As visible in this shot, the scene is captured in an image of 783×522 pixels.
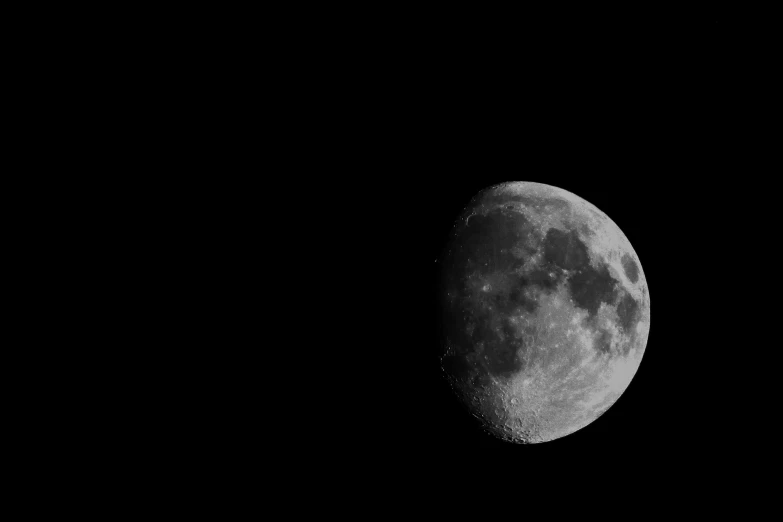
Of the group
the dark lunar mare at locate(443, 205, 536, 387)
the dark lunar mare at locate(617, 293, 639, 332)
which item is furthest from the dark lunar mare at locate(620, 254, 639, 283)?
the dark lunar mare at locate(443, 205, 536, 387)

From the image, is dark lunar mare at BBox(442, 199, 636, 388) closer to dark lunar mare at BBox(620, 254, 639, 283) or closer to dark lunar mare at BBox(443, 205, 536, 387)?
dark lunar mare at BBox(443, 205, 536, 387)

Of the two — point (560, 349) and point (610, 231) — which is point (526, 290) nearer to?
point (560, 349)

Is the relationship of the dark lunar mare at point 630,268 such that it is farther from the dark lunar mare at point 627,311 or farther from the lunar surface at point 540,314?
the dark lunar mare at point 627,311

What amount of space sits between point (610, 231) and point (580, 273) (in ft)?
1.91

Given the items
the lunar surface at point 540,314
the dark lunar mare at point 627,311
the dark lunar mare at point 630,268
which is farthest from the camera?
the dark lunar mare at point 630,268

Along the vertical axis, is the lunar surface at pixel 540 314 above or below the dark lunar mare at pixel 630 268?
below

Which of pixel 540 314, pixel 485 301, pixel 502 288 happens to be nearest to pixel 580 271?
pixel 540 314

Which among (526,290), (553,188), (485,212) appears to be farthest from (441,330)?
(553,188)

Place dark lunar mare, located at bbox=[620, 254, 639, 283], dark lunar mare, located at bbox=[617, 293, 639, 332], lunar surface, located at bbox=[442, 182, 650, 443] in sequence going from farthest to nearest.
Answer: dark lunar mare, located at bbox=[620, 254, 639, 283]
dark lunar mare, located at bbox=[617, 293, 639, 332]
lunar surface, located at bbox=[442, 182, 650, 443]

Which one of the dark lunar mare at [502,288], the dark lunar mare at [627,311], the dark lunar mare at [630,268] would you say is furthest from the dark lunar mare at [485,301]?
the dark lunar mare at [630,268]

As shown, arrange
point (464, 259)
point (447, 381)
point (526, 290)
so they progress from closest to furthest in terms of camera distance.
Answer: point (526, 290)
point (464, 259)
point (447, 381)

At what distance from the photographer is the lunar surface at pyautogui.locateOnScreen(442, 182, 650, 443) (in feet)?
10.6

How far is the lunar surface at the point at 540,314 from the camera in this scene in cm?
322

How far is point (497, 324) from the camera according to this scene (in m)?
3.25
